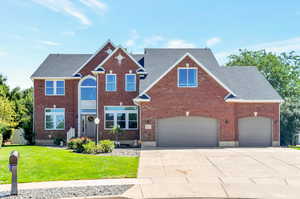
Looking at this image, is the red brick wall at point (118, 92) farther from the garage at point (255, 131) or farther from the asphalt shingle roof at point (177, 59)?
the garage at point (255, 131)

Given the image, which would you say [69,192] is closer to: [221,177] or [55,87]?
A: [221,177]

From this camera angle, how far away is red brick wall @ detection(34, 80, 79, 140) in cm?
2314

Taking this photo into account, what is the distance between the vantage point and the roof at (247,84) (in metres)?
20.3

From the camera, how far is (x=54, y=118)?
2339cm

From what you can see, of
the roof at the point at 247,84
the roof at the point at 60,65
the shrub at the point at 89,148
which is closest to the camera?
Answer: the shrub at the point at 89,148

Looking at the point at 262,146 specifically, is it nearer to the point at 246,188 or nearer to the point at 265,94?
the point at 265,94

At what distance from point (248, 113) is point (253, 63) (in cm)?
2307

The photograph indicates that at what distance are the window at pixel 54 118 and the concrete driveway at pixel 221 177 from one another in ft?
40.0

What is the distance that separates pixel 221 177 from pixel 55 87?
18633mm

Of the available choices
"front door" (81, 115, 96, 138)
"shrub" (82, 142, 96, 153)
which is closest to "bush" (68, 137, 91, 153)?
"shrub" (82, 142, 96, 153)

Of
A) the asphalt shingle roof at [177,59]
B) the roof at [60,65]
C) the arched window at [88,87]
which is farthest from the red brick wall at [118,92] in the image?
the roof at [60,65]

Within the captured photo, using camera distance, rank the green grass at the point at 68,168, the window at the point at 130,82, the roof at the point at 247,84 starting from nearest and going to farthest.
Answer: the green grass at the point at 68,168, the roof at the point at 247,84, the window at the point at 130,82

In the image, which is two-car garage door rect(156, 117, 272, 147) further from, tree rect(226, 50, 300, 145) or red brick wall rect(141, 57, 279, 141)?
tree rect(226, 50, 300, 145)

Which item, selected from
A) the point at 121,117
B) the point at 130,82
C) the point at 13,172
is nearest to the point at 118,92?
the point at 130,82
